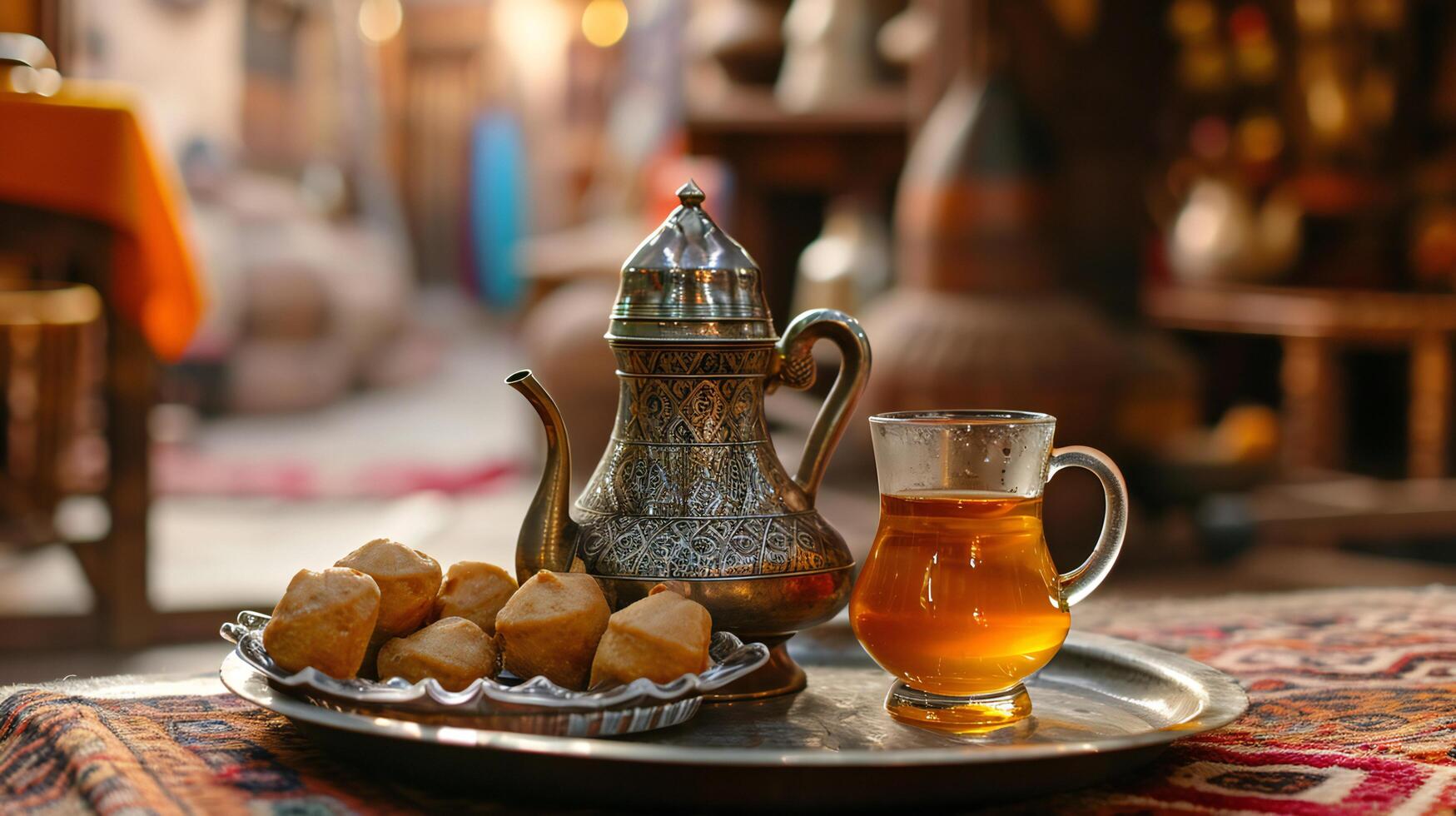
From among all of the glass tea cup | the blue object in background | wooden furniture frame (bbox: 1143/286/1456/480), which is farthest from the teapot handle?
the blue object in background

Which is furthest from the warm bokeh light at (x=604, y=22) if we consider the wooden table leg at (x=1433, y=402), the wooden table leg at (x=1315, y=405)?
the wooden table leg at (x=1433, y=402)

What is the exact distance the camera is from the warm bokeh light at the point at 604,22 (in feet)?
35.1

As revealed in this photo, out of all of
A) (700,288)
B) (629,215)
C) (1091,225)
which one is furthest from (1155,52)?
(629,215)

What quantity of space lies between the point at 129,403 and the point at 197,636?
45 cm

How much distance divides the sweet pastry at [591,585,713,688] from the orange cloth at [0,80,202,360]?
192cm

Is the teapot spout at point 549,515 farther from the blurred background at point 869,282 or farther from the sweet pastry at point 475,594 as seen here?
the blurred background at point 869,282

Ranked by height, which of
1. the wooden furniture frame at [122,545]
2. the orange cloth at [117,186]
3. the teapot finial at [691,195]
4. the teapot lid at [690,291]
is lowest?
the wooden furniture frame at [122,545]

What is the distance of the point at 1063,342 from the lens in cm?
292

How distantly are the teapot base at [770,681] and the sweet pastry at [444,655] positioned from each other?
0.15 metres

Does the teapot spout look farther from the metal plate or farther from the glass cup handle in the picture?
the glass cup handle

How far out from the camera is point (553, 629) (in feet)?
2.86

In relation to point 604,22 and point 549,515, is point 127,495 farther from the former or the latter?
point 604,22

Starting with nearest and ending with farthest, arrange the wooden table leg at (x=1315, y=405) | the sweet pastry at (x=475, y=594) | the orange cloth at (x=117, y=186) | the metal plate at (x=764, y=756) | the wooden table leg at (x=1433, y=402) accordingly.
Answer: the metal plate at (x=764, y=756)
the sweet pastry at (x=475, y=594)
the orange cloth at (x=117, y=186)
the wooden table leg at (x=1433, y=402)
the wooden table leg at (x=1315, y=405)

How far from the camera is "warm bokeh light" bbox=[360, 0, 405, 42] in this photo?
37.1ft
